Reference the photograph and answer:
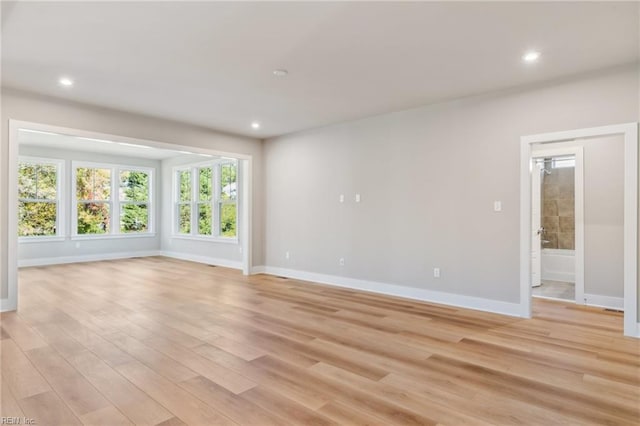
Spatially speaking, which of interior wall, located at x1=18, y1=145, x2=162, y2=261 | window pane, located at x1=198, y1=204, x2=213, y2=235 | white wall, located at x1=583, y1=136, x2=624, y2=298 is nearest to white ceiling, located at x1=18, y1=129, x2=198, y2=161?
interior wall, located at x1=18, y1=145, x2=162, y2=261

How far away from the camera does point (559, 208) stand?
6.74 meters

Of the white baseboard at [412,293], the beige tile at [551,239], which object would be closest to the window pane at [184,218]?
the white baseboard at [412,293]

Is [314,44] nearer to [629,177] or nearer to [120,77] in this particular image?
[120,77]

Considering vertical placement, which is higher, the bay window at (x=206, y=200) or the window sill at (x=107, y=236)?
the bay window at (x=206, y=200)

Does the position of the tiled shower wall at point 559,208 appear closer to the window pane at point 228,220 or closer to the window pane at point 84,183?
the window pane at point 228,220

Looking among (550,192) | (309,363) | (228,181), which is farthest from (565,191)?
(228,181)

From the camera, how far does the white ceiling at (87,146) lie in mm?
6938

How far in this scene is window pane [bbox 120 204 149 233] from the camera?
9.24 meters

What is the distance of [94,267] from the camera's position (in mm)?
7578

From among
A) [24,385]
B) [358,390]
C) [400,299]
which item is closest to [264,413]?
[358,390]

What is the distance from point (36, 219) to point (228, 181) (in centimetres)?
433

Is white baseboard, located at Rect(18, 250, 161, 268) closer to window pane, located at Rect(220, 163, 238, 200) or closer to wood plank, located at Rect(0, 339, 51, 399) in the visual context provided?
window pane, located at Rect(220, 163, 238, 200)

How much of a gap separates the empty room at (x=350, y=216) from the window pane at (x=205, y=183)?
1570 mm

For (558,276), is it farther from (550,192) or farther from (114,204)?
(114,204)
